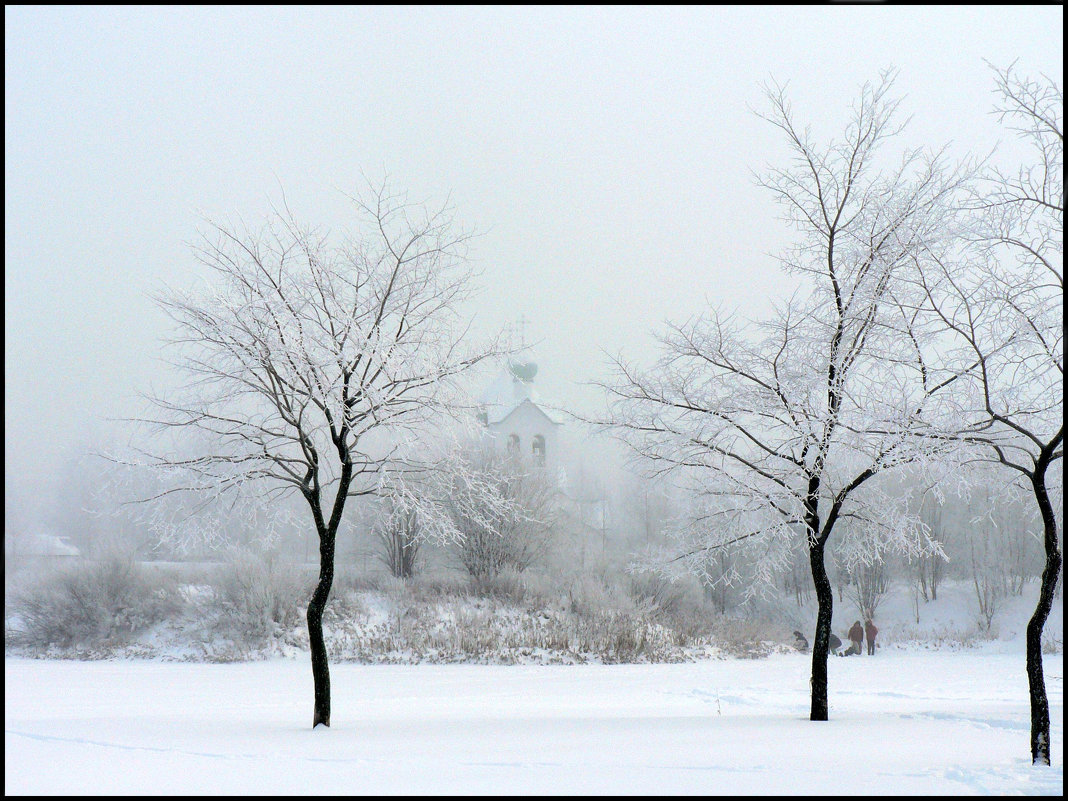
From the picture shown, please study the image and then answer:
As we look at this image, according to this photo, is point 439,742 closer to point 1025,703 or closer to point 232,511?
point 232,511

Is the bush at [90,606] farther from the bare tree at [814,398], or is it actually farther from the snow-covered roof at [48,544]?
the snow-covered roof at [48,544]

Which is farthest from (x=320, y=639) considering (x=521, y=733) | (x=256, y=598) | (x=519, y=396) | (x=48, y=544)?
(x=48, y=544)

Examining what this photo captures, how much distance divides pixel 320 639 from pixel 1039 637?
8025 mm

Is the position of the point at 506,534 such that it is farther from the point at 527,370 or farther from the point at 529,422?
the point at 527,370

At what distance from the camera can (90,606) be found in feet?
74.8

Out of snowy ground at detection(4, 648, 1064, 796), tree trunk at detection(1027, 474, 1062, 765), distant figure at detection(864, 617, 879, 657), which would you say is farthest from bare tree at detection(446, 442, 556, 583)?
tree trunk at detection(1027, 474, 1062, 765)

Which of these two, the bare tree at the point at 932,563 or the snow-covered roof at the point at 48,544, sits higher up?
the bare tree at the point at 932,563

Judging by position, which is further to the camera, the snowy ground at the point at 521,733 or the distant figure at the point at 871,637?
the distant figure at the point at 871,637

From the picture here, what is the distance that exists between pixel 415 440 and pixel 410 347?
122 cm

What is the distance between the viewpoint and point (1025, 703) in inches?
508

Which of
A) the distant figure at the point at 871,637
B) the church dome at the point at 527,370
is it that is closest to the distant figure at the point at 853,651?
the distant figure at the point at 871,637

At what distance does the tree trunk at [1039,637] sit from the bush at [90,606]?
22054mm

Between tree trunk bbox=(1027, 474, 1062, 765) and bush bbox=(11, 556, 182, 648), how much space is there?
72.4 feet

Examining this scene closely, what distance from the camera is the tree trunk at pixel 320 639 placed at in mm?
9664
